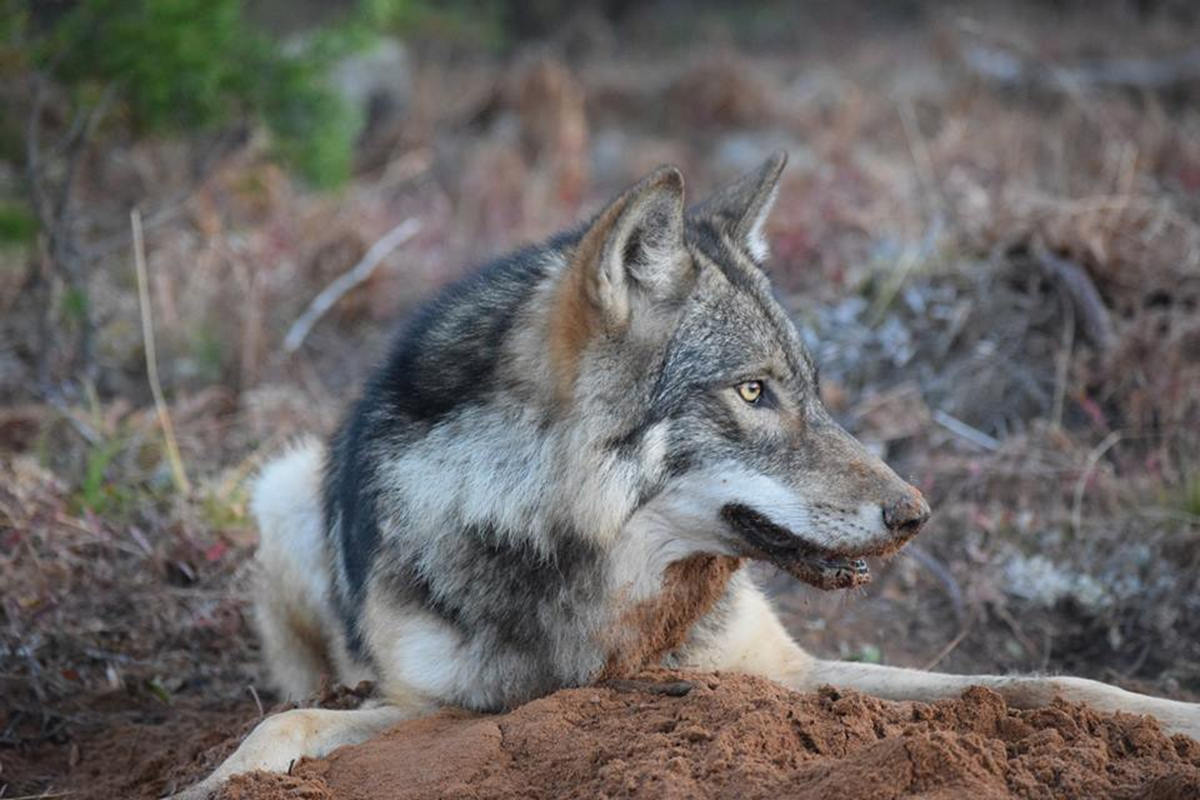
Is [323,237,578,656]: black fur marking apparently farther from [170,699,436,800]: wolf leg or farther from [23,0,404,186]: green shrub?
[23,0,404,186]: green shrub

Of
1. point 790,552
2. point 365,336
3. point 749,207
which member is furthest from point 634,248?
point 365,336

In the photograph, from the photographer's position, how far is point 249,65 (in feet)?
29.2

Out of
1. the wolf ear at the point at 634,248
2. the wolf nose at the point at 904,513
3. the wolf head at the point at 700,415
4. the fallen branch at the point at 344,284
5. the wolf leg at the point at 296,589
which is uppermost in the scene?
the wolf ear at the point at 634,248

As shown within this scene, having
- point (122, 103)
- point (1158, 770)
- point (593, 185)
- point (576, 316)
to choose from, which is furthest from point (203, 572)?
point (593, 185)

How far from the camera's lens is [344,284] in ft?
33.0

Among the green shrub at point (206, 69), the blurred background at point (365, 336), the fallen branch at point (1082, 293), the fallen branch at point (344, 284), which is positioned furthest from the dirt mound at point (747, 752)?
the fallen branch at point (344, 284)

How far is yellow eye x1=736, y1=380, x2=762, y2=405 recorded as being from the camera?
4258 mm

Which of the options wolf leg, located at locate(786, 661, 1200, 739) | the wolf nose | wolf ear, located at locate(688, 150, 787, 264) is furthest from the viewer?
wolf ear, located at locate(688, 150, 787, 264)

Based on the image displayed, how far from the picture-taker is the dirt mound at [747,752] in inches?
136

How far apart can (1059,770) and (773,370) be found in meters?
1.50

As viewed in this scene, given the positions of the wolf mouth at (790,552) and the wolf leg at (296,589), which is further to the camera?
the wolf leg at (296,589)

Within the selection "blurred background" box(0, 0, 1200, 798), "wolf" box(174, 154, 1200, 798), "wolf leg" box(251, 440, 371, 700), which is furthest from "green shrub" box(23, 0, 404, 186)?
"wolf" box(174, 154, 1200, 798)

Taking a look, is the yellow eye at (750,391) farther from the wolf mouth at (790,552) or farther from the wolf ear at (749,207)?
the wolf ear at (749,207)

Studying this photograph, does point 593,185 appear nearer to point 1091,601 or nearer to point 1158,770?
point 1091,601
